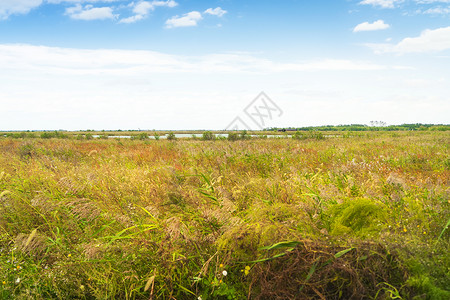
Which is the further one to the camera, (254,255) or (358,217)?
(358,217)

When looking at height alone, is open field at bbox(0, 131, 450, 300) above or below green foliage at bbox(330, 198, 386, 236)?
below

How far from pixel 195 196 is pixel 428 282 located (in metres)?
2.61

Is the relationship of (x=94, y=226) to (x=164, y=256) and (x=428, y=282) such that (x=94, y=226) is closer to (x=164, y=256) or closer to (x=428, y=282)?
(x=164, y=256)

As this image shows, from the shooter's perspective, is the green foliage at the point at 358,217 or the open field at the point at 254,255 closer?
the open field at the point at 254,255

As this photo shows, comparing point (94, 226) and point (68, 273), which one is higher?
point (94, 226)

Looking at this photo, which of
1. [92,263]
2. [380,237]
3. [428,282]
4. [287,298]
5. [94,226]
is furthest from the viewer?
[94,226]

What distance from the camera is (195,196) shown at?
3660 mm

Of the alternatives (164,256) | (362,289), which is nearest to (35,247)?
(164,256)

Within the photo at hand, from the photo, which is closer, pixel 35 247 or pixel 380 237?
pixel 380 237

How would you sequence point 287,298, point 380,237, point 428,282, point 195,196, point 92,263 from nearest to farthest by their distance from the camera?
1. point 428,282
2. point 287,298
3. point 380,237
4. point 92,263
5. point 195,196

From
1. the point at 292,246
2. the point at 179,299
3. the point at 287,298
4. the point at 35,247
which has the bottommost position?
the point at 179,299

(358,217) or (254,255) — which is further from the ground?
(358,217)

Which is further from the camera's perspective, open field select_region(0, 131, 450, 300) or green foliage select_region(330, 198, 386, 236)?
green foliage select_region(330, 198, 386, 236)

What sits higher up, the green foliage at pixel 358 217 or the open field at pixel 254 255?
the green foliage at pixel 358 217
